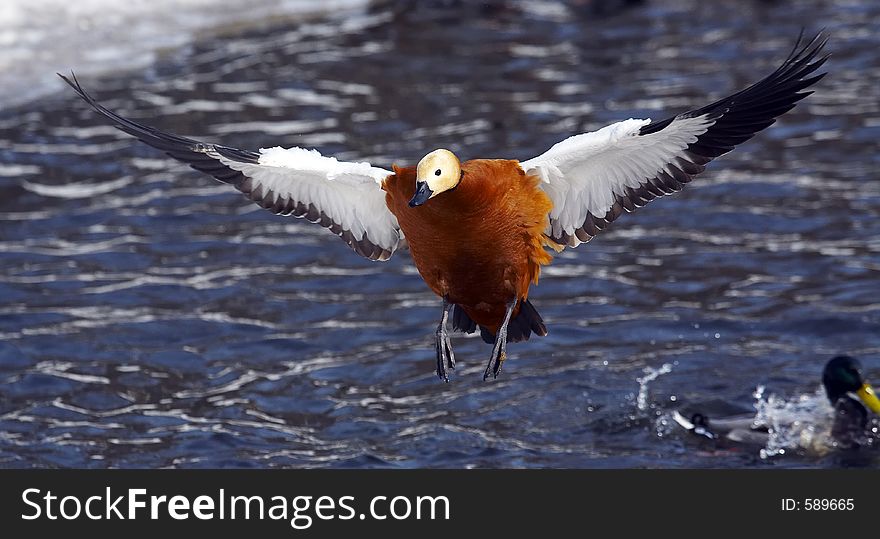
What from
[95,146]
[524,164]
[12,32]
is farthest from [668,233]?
[12,32]

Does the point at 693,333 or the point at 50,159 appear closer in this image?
the point at 693,333

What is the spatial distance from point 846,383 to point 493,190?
2.69 m

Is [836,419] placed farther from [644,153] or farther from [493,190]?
[493,190]

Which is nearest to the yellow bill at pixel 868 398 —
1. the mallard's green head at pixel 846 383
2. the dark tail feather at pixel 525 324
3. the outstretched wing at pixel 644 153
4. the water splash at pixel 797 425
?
the mallard's green head at pixel 846 383

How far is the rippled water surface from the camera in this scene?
7.46 meters

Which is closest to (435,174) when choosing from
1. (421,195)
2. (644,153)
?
(421,195)

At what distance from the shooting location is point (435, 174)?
532 centimetres

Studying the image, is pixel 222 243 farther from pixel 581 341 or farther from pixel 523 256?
pixel 523 256

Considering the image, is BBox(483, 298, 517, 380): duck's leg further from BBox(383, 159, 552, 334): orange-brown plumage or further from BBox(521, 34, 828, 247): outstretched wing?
BBox(521, 34, 828, 247): outstretched wing

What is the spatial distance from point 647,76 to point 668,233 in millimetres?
3045

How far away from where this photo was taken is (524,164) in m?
5.98

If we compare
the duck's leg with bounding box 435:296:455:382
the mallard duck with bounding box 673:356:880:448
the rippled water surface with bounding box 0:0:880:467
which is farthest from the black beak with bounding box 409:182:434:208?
the mallard duck with bounding box 673:356:880:448

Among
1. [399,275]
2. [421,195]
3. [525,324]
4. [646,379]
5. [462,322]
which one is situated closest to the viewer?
[421,195]

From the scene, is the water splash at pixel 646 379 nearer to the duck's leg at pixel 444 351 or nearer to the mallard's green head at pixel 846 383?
Answer: the mallard's green head at pixel 846 383
